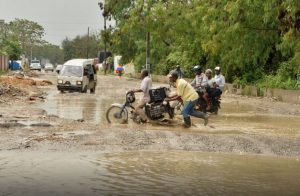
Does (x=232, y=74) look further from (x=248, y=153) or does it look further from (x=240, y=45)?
(x=248, y=153)

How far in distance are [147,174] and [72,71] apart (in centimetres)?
2266

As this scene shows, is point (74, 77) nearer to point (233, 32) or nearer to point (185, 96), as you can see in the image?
point (233, 32)

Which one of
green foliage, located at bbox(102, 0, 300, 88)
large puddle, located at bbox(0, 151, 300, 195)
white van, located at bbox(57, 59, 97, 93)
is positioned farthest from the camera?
white van, located at bbox(57, 59, 97, 93)

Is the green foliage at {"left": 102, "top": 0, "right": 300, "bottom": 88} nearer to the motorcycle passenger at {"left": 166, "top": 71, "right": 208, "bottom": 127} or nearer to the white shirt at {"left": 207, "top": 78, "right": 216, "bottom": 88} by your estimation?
the white shirt at {"left": 207, "top": 78, "right": 216, "bottom": 88}

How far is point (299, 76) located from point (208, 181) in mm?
21967

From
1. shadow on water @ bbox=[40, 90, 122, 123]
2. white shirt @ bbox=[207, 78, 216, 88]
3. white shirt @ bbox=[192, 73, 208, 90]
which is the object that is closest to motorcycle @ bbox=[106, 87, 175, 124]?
shadow on water @ bbox=[40, 90, 122, 123]

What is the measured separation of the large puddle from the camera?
7602 millimetres

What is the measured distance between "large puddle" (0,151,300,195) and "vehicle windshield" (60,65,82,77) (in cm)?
2051

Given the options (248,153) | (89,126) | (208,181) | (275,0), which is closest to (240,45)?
(275,0)

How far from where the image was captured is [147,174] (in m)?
8.71

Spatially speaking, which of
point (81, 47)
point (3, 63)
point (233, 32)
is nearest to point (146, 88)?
point (233, 32)

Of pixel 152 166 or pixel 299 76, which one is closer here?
pixel 152 166

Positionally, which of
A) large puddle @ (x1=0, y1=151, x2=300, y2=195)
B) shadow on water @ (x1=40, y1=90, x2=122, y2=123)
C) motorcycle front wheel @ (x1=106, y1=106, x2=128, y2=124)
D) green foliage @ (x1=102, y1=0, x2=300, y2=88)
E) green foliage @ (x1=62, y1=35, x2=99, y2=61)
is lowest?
large puddle @ (x1=0, y1=151, x2=300, y2=195)

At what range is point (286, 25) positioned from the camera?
18719mm
